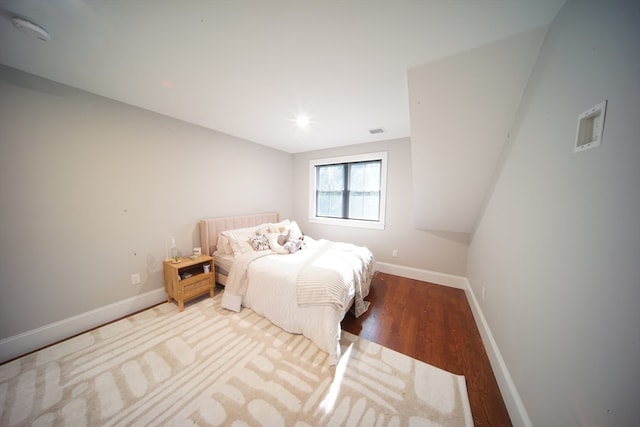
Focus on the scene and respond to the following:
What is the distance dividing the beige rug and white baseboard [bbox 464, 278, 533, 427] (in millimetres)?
243

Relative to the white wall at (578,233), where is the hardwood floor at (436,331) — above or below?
below

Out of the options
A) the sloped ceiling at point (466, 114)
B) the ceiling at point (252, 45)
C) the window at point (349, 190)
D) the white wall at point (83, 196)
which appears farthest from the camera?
the window at point (349, 190)

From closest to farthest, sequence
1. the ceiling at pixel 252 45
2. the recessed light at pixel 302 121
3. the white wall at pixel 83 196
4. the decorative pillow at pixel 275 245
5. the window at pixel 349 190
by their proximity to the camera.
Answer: the ceiling at pixel 252 45, the white wall at pixel 83 196, the recessed light at pixel 302 121, the decorative pillow at pixel 275 245, the window at pixel 349 190

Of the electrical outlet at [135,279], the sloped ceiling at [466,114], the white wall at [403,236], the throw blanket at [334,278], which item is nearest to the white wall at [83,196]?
the electrical outlet at [135,279]

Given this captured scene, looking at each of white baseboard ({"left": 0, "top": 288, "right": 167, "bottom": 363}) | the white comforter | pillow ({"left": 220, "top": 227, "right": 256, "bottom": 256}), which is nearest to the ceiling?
pillow ({"left": 220, "top": 227, "right": 256, "bottom": 256})

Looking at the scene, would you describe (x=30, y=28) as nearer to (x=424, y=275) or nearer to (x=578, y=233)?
(x=578, y=233)

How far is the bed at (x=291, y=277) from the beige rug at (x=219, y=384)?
22cm

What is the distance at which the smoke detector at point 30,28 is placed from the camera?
43.4 inches

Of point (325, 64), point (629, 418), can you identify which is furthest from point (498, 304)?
point (325, 64)

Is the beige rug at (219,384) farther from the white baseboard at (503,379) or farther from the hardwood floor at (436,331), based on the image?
the white baseboard at (503,379)

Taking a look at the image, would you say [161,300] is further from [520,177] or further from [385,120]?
[520,177]

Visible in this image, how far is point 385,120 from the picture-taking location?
245cm

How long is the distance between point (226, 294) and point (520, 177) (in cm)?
300

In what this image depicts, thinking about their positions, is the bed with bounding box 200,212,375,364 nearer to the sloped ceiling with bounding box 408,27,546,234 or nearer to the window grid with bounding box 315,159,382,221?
the window grid with bounding box 315,159,382,221
